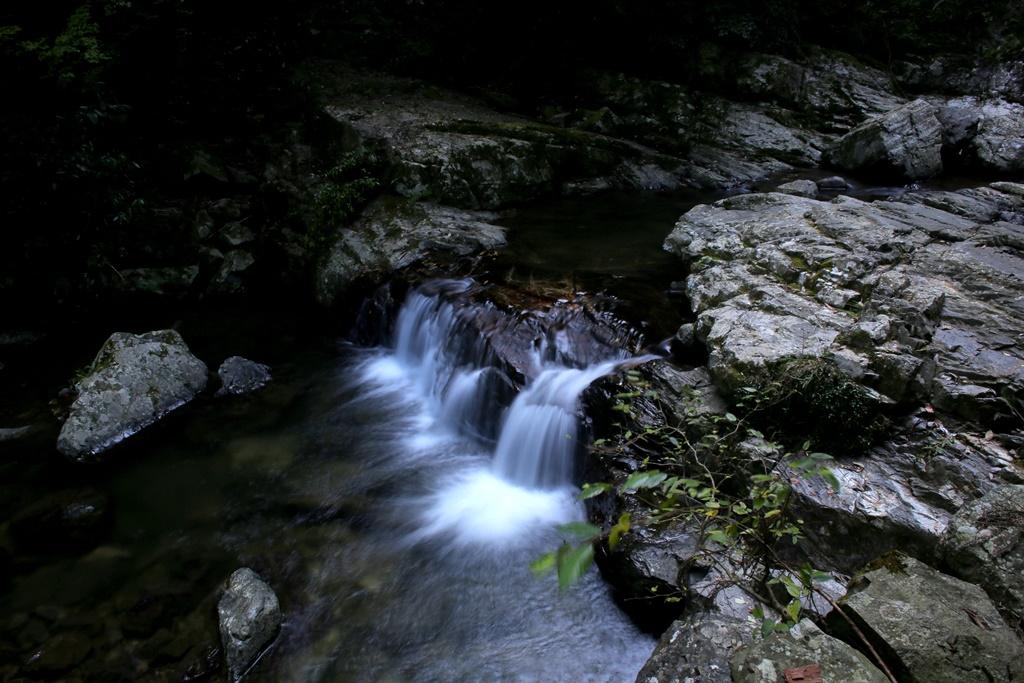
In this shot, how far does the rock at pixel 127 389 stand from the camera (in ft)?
18.6

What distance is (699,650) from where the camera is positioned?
280cm

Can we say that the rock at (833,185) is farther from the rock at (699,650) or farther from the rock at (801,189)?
the rock at (699,650)

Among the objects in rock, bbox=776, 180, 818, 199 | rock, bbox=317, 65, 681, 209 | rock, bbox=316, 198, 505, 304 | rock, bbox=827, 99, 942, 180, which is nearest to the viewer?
rock, bbox=316, 198, 505, 304

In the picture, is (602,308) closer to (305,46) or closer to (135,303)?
(135,303)

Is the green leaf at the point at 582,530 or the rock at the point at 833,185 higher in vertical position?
the rock at the point at 833,185

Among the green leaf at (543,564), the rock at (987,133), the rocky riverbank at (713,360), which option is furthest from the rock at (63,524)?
the rock at (987,133)

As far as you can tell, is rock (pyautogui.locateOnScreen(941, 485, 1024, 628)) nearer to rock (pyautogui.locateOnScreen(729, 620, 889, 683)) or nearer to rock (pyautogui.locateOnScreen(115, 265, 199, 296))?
rock (pyautogui.locateOnScreen(729, 620, 889, 683))

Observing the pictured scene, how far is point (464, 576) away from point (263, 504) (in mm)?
2048

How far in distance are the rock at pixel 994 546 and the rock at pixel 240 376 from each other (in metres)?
6.70

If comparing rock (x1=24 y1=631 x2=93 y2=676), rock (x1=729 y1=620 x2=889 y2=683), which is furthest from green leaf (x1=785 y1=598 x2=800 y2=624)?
rock (x1=24 y1=631 x2=93 y2=676)

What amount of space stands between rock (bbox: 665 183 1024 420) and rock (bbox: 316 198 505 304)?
2.98 metres

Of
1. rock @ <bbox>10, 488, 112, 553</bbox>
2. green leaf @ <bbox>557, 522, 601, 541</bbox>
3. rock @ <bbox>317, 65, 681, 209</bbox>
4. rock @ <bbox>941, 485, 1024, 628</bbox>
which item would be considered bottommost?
rock @ <bbox>10, 488, 112, 553</bbox>

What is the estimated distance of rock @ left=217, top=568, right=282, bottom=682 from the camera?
3.71 meters

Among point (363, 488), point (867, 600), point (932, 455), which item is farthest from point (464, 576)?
point (932, 455)
